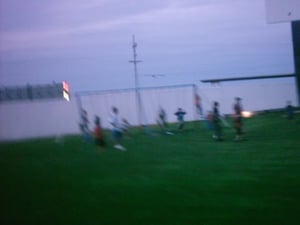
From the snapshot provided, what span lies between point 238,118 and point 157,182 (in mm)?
2068

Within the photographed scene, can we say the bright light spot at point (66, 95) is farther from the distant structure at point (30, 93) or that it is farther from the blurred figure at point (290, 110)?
the blurred figure at point (290, 110)

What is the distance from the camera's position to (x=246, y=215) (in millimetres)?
4375

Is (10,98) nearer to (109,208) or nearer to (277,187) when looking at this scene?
(109,208)

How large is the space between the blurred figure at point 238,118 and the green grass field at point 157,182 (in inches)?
6.5

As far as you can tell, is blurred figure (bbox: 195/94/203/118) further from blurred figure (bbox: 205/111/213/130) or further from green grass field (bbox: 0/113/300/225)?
green grass field (bbox: 0/113/300/225)

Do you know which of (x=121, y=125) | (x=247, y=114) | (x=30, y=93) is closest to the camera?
(x=30, y=93)

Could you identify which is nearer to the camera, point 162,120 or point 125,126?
point 125,126

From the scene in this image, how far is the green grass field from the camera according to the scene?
4.34 metres

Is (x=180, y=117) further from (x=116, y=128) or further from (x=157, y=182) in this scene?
(x=157, y=182)

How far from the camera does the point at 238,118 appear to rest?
686cm

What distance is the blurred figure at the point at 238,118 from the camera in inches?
256

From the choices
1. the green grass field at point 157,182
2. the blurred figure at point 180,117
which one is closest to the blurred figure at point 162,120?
the blurred figure at point 180,117

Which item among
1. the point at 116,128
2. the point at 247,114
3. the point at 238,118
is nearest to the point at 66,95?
the point at 116,128

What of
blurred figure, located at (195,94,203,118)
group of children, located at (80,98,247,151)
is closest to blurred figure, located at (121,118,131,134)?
group of children, located at (80,98,247,151)
